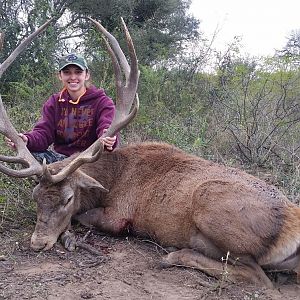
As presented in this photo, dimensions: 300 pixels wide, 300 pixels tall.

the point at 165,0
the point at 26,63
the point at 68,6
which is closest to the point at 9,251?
the point at 26,63

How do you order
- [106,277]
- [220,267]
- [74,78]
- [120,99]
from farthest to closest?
[74,78] < [120,99] < [220,267] < [106,277]

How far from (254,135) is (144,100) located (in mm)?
2934

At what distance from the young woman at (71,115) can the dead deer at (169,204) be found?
22.9 inches

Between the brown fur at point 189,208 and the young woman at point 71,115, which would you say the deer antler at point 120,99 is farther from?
the young woman at point 71,115

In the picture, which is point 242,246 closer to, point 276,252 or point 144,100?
point 276,252

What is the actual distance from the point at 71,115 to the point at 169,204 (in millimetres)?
1932

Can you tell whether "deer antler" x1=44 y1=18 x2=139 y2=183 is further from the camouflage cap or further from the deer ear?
the camouflage cap

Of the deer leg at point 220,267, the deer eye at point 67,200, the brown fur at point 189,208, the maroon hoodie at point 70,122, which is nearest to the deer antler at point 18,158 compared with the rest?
the brown fur at point 189,208

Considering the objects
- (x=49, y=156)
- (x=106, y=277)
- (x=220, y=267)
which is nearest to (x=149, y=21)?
(x=49, y=156)

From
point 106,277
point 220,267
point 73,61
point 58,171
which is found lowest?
point 106,277

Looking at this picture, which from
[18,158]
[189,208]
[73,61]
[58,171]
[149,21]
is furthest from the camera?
[149,21]

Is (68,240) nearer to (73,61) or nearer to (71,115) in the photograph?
(71,115)

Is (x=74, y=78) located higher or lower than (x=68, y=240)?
higher

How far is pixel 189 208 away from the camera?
501 cm
